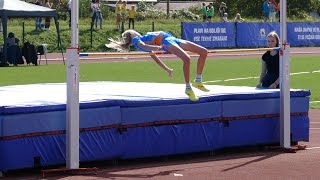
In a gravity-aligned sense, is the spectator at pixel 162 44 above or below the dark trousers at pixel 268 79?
above

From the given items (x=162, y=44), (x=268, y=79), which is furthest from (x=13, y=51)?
(x=162, y=44)

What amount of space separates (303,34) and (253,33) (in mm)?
3323

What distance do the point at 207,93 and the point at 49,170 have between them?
2.64 m

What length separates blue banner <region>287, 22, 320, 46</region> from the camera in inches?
1818

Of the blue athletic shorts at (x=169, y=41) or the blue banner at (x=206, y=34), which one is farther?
the blue banner at (x=206, y=34)

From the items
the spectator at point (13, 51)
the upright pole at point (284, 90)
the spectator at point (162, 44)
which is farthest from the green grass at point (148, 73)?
the spectator at point (162, 44)

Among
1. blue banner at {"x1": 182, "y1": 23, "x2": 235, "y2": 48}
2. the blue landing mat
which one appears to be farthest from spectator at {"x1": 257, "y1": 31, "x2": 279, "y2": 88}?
blue banner at {"x1": 182, "y1": 23, "x2": 235, "y2": 48}

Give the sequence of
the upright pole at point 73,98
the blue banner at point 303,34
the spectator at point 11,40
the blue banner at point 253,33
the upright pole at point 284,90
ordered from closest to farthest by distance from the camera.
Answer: the upright pole at point 73,98
the upright pole at point 284,90
the spectator at point 11,40
the blue banner at point 253,33
the blue banner at point 303,34

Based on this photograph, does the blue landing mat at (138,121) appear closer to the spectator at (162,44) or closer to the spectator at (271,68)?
the spectator at (162,44)

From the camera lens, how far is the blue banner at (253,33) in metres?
44.7

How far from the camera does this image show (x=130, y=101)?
36.0 feet

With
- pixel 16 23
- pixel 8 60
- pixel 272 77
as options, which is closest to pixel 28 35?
pixel 16 23

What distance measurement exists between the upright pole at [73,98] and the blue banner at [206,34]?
32.5 meters

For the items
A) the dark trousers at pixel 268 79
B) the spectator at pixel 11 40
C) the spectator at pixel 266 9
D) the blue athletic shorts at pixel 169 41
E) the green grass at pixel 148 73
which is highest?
the spectator at pixel 266 9
